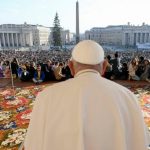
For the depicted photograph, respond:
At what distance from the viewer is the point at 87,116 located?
122 centimetres

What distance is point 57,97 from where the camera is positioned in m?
1.27

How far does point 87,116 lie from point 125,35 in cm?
7233

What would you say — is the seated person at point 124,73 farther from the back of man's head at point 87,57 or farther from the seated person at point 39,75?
the back of man's head at point 87,57

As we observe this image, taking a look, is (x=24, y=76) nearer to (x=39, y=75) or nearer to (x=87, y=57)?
(x=39, y=75)

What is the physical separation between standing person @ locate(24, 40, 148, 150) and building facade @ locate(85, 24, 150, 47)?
64.7 meters

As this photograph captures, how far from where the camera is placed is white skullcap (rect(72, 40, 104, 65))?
4.30ft

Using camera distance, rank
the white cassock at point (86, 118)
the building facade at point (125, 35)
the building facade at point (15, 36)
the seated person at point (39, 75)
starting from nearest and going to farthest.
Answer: the white cassock at point (86, 118) → the seated person at point (39, 75) → the building facade at point (125, 35) → the building facade at point (15, 36)

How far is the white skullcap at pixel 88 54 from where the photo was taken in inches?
51.6

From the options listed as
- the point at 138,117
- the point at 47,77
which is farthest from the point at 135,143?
the point at 47,77

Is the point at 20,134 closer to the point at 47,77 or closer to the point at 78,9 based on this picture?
the point at 47,77

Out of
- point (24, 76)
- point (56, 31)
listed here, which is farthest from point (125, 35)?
point (24, 76)

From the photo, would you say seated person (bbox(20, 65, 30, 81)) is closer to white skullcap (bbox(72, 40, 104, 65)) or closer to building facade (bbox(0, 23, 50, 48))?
white skullcap (bbox(72, 40, 104, 65))

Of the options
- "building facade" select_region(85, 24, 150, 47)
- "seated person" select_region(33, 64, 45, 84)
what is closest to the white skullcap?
"seated person" select_region(33, 64, 45, 84)

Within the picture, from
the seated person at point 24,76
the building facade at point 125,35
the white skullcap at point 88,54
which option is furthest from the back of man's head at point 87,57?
the building facade at point 125,35
